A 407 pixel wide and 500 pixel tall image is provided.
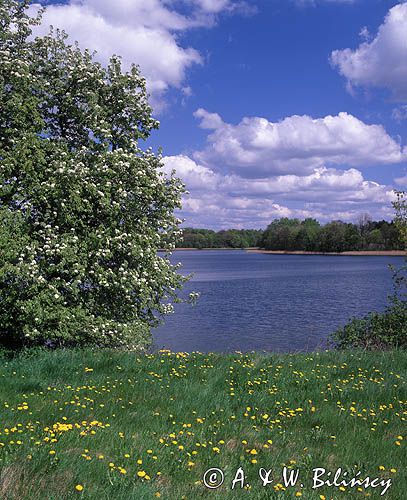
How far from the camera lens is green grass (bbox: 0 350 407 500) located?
505 cm

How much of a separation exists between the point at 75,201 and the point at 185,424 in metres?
8.85

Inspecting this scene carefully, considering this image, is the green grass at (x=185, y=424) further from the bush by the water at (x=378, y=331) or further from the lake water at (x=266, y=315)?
the lake water at (x=266, y=315)

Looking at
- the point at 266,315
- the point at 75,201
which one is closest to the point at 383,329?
the point at 75,201

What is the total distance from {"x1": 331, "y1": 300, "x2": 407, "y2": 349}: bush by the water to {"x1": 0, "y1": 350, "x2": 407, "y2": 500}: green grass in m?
6.59

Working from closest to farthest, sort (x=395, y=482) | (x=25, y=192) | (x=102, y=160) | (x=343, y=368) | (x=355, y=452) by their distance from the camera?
(x=395, y=482)
(x=355, y=452)
(x=343, y=368)
(x=25, y=192)
(x=102, y=160)

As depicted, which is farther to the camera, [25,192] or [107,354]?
[25,192]

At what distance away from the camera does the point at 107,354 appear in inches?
422

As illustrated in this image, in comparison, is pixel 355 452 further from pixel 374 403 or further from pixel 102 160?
pixel 102 160

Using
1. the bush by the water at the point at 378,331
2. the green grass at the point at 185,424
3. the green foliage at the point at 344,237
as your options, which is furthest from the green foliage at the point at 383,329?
the green foliage at the point at 344,237

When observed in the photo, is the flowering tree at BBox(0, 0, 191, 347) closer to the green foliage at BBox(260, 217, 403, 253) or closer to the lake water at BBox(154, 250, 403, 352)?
the lake water at BBox(154, 250, 403, 352)

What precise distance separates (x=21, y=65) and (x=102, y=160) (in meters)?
→ 3.55

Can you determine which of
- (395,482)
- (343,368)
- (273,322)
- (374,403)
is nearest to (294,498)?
(395,482)

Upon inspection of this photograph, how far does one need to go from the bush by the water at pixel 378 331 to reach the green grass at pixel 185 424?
6.59m

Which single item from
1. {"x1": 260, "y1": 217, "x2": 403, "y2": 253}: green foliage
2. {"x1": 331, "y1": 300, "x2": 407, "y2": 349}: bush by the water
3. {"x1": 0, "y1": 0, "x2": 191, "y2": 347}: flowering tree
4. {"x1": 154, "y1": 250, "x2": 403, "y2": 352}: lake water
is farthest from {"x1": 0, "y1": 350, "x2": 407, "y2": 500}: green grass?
{"x1": 260, "y1": 217, "x2": 403, "y2": 253}: green foliage
